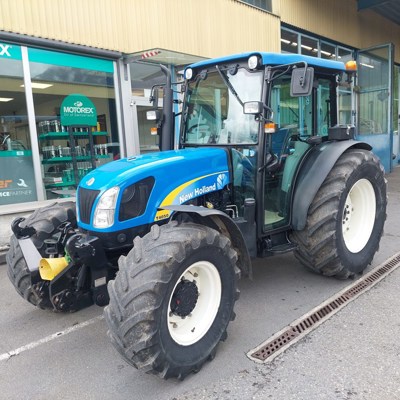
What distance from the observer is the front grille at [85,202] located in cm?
290

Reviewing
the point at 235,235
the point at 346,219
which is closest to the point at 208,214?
the point at 235,235

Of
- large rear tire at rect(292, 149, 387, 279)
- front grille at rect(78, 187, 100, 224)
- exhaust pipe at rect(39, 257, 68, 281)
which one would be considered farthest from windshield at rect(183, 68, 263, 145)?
exhaust pipe at rect(39, 257, 68, 281)

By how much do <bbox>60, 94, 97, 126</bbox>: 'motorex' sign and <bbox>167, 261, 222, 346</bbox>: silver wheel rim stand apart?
535cm

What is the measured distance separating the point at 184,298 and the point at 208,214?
589 millimetres

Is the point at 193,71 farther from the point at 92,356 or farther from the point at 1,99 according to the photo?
the point at 1,99

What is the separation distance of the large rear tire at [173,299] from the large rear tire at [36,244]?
112 cm

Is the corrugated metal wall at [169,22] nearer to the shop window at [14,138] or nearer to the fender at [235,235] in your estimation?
the shop window at [14,138]

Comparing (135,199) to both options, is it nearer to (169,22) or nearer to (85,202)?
(85,202)

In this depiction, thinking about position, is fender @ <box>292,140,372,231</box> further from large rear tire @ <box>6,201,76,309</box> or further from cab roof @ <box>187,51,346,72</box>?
large rear tire @ <box>6,201,76,309</box>

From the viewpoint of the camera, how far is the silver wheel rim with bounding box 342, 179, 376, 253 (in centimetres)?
422

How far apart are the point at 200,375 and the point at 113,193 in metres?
1.38

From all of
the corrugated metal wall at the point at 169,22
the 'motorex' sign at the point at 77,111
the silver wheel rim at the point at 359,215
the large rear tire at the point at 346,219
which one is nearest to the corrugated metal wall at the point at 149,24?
the corrugated metal wall at the point at 169,22

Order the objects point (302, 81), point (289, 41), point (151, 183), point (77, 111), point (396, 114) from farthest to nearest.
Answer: point (396, 114)
point (289, 41)
point (77, 111)
point (302, 81)
point (151, 183)

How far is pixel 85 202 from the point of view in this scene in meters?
2.97
